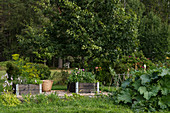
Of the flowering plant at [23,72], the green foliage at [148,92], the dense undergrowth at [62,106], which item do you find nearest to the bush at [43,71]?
the flowering plant at [23,72]

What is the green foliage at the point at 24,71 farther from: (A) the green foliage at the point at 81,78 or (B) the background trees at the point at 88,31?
(A) the green foliage at the point at 81,78

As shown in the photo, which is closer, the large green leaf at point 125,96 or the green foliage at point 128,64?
the large green leaf at point 125,96

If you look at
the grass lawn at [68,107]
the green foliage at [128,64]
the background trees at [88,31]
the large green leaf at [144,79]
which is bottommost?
the grass lawn at [68,107]

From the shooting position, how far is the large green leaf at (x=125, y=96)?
5172 millimetres

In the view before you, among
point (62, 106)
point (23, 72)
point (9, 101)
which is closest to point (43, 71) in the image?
point (23, 72)

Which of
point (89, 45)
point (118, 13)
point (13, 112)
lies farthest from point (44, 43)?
point (13, 112)

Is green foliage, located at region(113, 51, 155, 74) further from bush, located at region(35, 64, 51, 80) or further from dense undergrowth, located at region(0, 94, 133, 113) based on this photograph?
dense undergrowth, located at region(0, 94, 133, 113)

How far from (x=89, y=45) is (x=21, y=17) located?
20.6 metres

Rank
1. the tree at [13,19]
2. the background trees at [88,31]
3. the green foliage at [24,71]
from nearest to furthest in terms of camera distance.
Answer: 1. the green foliage at [24,71]
2. the background trees at [88,31]
3. the tree at [13,19]

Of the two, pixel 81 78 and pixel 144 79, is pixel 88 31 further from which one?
pixel 144 79

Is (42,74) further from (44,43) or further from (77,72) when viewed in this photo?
(77,72)

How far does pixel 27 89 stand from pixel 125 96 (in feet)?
10.6

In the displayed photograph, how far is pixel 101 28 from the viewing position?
372 inches

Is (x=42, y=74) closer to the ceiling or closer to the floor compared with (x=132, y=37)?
closer to the floor
